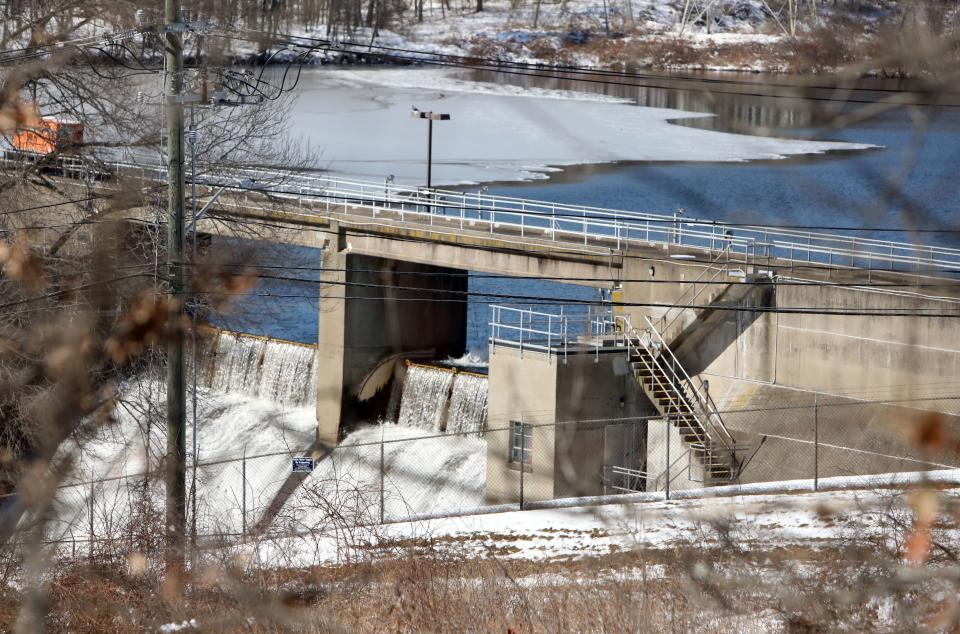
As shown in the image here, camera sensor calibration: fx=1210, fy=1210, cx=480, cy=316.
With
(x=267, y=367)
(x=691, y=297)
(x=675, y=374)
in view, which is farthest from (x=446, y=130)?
(x=675, y=374)

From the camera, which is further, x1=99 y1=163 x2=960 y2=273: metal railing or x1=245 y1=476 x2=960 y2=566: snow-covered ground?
x1=99 y1=163 x2=960 y2=273: metal railing

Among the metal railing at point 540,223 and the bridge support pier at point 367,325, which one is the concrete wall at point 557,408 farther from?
the bridge support pier at point 367,325

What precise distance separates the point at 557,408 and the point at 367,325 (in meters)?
10.2

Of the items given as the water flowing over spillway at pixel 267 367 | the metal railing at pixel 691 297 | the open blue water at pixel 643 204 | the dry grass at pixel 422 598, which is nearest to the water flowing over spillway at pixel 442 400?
the open blue water at pixel 643 204

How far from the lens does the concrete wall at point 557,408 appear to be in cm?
2214

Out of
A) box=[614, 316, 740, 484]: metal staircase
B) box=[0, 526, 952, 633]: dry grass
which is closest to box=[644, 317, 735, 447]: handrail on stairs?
box=[614, 316, 740, 484]: metal staircase

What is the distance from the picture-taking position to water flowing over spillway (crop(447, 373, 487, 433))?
91.2ft

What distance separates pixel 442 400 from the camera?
94.8 ft

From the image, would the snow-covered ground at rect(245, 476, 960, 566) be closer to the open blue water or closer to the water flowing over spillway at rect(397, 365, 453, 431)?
the open blue water

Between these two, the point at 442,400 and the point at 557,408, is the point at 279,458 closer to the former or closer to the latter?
the point at 442,400

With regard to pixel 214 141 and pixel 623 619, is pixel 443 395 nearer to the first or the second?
pixel 214 141

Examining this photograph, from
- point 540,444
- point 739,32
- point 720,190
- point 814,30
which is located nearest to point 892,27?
point 814,30

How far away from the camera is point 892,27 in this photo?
196 centimetres

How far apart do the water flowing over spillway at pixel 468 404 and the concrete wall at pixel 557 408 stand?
135 inches
